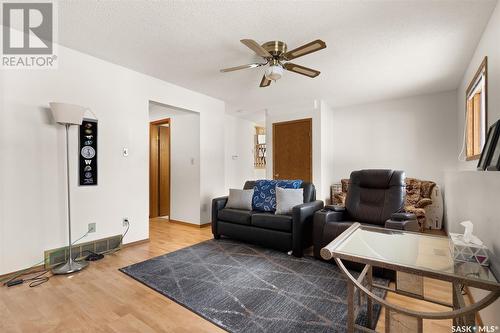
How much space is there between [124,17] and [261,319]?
2802 mm

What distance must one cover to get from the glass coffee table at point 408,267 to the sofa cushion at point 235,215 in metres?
1.74

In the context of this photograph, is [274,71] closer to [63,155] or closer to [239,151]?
[63,155]

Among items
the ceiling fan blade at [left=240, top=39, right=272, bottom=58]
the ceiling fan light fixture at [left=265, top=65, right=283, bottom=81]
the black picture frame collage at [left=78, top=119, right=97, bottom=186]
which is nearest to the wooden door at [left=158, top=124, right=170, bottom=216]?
the black picture frame collage at [left=78, top=119, right=97, bottom=186]

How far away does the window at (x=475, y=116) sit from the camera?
2.71 metres

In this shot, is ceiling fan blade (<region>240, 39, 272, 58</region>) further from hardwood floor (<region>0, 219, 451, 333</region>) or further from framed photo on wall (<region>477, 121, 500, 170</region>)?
hardwood floor (<region>0, 219, 451, 333</region>)

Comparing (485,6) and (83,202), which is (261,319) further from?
(485,6)

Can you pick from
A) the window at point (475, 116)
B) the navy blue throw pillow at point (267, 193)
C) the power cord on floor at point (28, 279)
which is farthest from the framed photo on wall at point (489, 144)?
the power cord on floor at point (28, 279)

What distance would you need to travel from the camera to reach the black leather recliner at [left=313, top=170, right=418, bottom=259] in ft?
8.98

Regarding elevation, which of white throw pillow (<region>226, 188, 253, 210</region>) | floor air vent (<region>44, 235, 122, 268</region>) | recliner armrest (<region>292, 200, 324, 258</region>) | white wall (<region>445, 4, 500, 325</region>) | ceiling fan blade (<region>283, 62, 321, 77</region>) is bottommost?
floor air vent (<region>44, 235, 122, 268</region>)

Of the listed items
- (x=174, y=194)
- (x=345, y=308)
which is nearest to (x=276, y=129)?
(x=174, y=194)

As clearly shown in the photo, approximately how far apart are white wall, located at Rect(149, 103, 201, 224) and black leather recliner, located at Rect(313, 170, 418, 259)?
246cm

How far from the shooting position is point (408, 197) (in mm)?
4348

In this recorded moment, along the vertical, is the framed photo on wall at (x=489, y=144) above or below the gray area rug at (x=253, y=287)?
above

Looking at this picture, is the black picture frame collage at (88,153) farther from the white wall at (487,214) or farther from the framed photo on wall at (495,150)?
the framed photo on wall at (495,150)
